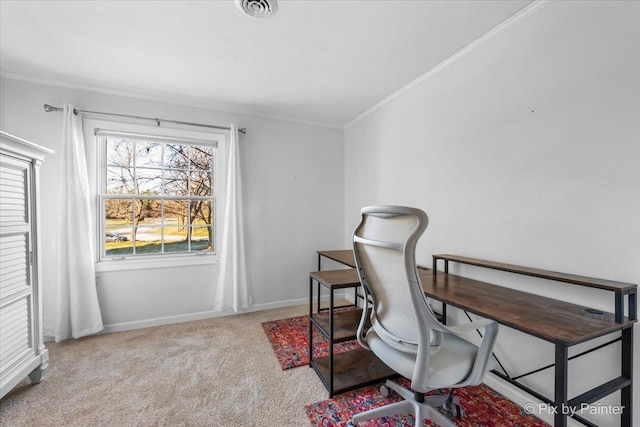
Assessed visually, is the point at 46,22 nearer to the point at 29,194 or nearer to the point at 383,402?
the point at 29,194

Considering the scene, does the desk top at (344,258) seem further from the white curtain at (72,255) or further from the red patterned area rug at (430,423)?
the white curtain at (72,255)

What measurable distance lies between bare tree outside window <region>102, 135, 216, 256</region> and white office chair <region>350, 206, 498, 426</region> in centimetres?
236

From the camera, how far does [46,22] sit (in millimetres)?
1752

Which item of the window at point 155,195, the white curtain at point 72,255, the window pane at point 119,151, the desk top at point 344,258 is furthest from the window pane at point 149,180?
the desk top at point 344,258

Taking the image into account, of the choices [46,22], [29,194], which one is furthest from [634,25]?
[29,194]

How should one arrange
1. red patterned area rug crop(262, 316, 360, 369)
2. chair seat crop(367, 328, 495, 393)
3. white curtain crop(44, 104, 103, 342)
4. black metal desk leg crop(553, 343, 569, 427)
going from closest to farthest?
black metal desk leg crop(553, 343, 569, 427) → chair seat crop(367, 328, 495, 393) → red patterned area rug crop(262, 316, 360, 369) → white curtain crop(44, 104, 103, 342)

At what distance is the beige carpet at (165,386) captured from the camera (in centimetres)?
159

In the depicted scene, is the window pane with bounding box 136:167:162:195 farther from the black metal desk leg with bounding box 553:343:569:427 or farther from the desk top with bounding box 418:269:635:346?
the black metal desk leg with bounding box 553:343:569:427

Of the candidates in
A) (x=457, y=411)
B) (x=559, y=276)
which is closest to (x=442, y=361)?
(x=457, y=411)

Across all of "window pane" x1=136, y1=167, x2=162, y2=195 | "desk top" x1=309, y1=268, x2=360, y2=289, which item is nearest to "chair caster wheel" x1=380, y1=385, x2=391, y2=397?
"desk top" x1=309, y1=268, x2=360, y2=289

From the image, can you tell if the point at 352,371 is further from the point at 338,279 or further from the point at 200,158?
the point at 200,158

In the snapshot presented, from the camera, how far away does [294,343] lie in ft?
8.11

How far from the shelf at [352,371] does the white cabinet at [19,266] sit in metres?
1.94

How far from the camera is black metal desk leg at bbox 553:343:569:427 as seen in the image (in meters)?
0.94
